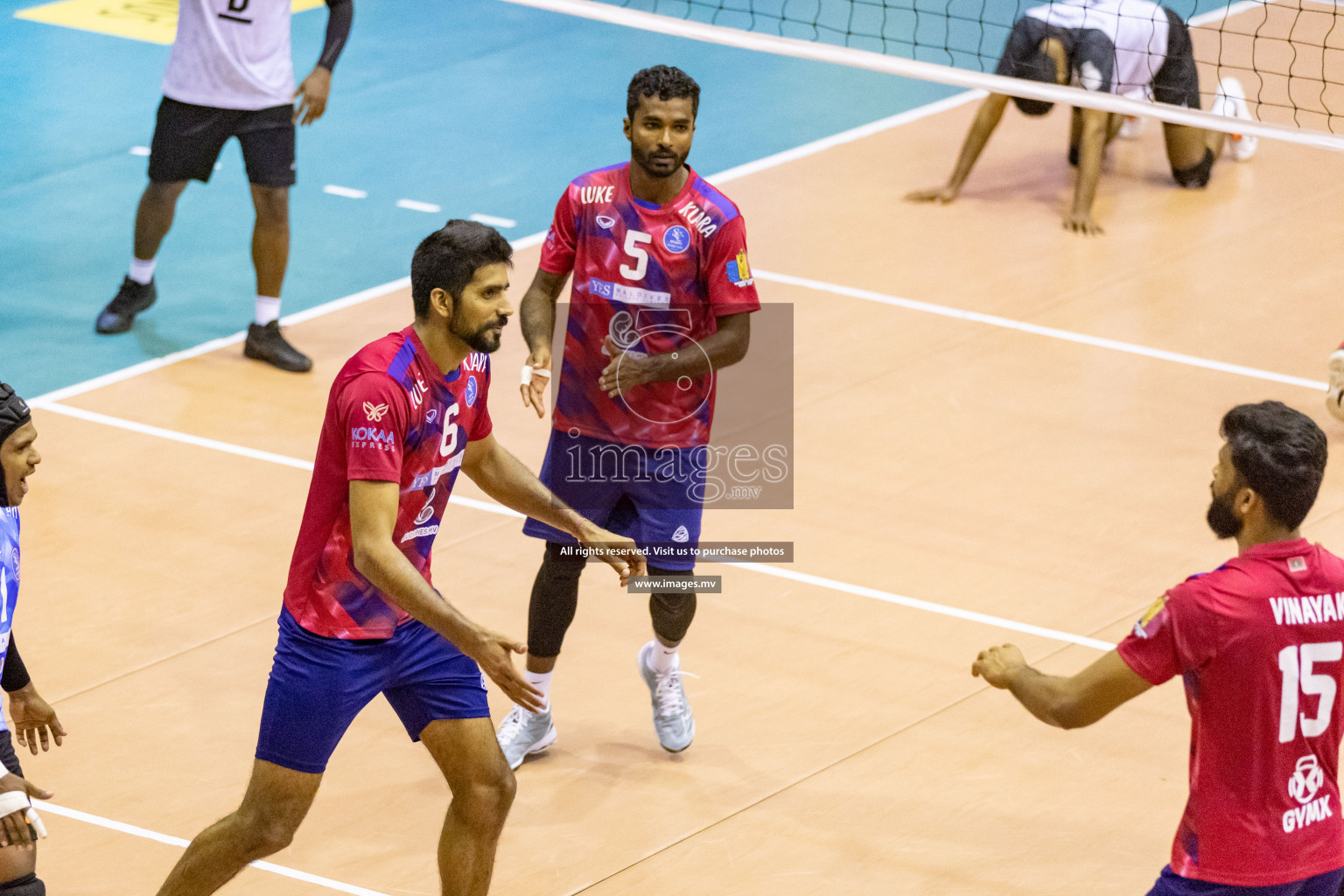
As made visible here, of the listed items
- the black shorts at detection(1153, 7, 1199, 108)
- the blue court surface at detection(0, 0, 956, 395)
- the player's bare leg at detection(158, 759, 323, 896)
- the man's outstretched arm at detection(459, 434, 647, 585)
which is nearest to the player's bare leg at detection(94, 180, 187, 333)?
the blue court surface at detection(0, 0, 956, 395)

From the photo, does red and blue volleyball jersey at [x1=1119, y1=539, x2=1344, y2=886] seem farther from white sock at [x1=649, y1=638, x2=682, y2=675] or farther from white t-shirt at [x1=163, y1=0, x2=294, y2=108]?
white t-shirt at [x1=163, y1=0, x2=294, y2=108]

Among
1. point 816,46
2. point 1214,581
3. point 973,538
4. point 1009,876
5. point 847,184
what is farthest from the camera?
point 847,184

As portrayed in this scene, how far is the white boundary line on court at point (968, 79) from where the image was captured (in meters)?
7.65

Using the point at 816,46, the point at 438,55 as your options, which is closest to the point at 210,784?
the point at 816,46

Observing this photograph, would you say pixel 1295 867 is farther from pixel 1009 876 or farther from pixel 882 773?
pixel 882 773

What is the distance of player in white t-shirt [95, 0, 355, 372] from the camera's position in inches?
383

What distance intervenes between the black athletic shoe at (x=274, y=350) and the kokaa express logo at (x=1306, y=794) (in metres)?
6.75

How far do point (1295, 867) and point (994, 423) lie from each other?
521cm

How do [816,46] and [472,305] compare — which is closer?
[472,305]

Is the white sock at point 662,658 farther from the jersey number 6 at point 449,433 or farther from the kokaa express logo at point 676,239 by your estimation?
the jersey number 6 at point 449,433

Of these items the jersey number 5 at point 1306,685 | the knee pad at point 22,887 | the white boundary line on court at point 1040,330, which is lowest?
the white boundary line on court at point 1040,330

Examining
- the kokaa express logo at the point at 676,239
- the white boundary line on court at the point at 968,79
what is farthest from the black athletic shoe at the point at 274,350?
the kokaa express logo at the point at 676,239

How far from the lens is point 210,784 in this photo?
20.7ft

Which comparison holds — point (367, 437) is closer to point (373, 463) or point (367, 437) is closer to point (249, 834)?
point (373, 463)
